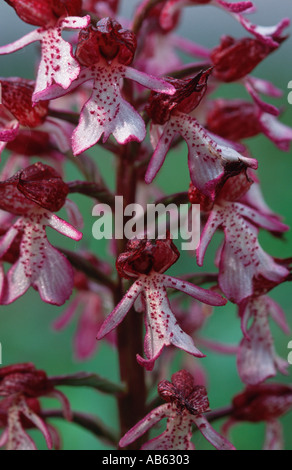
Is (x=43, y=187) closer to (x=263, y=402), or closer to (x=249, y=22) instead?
(x=249, y=22)

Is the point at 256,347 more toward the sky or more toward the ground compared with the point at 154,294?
more toward the ground

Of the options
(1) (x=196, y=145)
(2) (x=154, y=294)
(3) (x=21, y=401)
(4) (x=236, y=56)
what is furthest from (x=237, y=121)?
(3) (x=21, y=401)

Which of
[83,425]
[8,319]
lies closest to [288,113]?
[8,319]

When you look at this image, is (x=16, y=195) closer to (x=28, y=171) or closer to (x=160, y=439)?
(x=28, y=171)

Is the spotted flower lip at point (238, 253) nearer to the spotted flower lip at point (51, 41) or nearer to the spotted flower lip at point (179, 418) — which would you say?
the spotted flower lip at point (179, 418)

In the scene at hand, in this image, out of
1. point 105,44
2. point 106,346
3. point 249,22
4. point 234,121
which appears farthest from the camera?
point 106,346
